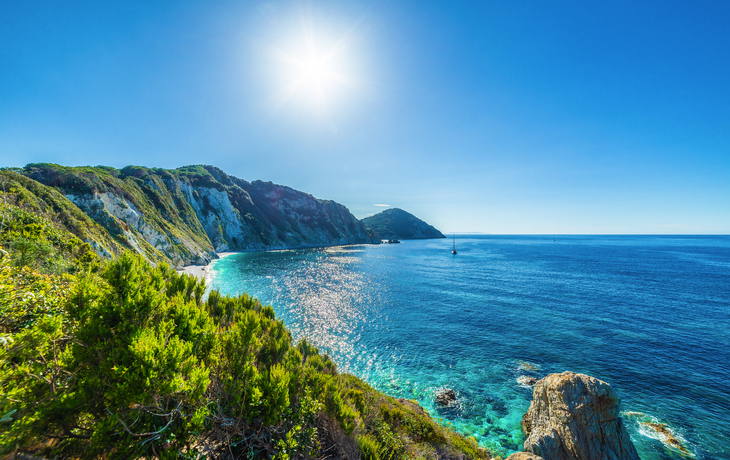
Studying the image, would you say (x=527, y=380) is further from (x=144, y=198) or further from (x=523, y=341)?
(x=144, y=198)

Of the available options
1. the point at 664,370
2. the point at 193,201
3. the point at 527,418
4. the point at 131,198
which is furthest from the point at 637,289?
the point at 193,201

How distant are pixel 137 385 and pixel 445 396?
786 inches

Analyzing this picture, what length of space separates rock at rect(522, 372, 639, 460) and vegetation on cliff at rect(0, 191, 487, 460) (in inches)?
444

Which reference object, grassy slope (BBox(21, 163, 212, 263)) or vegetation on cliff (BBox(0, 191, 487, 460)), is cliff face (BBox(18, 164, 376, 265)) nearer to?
grassy slope (BBox(21, 163, 212, 263))

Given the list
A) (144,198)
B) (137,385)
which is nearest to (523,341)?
(137,385)

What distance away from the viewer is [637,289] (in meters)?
44.8

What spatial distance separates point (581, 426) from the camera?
13211 millimetres

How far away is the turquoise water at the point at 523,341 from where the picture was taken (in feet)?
53.9

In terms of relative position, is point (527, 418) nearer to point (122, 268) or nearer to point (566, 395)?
point (566, 395)

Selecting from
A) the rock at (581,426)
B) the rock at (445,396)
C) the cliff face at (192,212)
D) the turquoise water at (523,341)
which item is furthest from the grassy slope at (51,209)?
the rock at (581,426)

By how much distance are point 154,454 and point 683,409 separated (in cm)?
2975

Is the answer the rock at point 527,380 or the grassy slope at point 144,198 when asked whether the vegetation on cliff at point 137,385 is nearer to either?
the rock at point 527,380

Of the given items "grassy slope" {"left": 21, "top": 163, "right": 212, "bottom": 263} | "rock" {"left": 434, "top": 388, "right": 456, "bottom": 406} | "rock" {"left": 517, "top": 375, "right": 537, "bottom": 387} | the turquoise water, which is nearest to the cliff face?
"grassy slope" {"left": 21, "top": 163, "right": 212, "bottom": 263}

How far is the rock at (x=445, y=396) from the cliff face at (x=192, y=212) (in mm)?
47412
